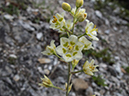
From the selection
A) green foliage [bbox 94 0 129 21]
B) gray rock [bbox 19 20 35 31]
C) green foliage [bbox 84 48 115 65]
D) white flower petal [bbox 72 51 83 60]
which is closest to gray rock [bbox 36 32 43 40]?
gray rock [bbox 19 20 35 31]

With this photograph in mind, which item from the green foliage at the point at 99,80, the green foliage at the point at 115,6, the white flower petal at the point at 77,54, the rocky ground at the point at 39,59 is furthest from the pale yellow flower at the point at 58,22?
the green foliage at the point at 115,6

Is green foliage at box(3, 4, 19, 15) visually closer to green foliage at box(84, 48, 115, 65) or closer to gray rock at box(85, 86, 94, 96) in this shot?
green foliage at box(84, 48, 115, 65)

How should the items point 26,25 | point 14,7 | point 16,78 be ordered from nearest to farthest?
point 16,78, point 26,25, point 14,7

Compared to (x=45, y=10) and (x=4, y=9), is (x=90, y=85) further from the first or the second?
(x=4, y=9)

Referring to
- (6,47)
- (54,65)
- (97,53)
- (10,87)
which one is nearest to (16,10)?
(6,47)

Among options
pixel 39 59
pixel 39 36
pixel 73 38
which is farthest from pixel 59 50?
pixel 39 36

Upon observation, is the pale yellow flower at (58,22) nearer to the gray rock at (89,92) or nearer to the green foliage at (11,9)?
the gray rock at (89,92)

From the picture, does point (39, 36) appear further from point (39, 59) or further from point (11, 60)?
point (11, 60)
